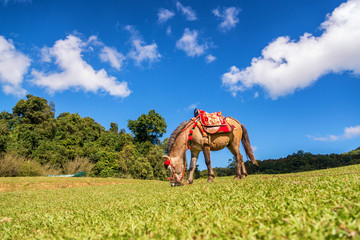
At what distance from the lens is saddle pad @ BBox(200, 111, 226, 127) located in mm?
7652

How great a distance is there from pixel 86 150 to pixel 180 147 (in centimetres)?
3506

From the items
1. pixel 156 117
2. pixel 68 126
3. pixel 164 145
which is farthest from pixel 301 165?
pixel 68 126

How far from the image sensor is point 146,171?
3359 centimetres

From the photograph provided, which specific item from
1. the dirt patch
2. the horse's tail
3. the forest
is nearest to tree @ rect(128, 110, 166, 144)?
the forest

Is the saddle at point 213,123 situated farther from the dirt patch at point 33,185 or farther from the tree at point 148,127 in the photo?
the tree at point 148,127

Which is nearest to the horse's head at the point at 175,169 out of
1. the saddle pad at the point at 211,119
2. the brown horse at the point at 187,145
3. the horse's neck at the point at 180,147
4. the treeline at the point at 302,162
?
the brown horse at the point at 187,145

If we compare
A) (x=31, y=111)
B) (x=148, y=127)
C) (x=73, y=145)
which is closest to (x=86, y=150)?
(x=73, y=145)

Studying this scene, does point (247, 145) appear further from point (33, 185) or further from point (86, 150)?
point (86, 150)

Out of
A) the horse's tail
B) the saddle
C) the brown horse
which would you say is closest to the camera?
the brown horse

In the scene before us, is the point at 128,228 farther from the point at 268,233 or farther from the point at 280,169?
the point at 280,169

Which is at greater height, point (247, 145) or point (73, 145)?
point (73, 145)

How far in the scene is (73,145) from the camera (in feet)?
127

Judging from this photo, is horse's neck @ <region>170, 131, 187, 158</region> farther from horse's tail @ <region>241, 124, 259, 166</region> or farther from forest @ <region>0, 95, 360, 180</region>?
forest @ <region>0, 95, 360, 180</region>

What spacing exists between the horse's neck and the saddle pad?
92cm
